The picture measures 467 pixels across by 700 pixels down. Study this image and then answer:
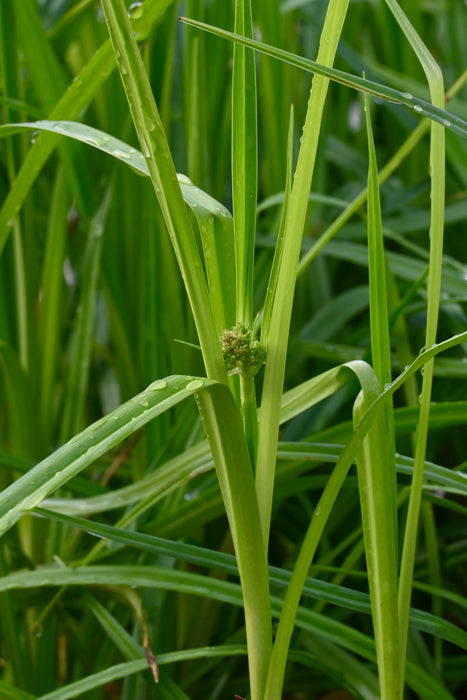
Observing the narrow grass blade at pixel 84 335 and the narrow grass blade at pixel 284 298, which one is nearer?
the narrow grass blade at pixel 284 298

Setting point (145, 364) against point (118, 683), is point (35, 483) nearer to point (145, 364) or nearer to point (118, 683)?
point (145, 364)

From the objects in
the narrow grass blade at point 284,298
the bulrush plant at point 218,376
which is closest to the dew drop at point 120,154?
the bulrush plant at point 218,376

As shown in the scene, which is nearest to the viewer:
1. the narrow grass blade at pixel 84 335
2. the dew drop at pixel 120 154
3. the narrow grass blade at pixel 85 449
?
the narrow grass blade at pixel 85 449

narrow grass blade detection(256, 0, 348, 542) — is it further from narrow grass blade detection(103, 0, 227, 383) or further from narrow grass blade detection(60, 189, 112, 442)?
narrow grass blade detection(60, 189, 112, 442)

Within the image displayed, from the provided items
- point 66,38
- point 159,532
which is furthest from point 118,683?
point 66,38

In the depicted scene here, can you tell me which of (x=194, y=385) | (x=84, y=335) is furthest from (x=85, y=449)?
(x=84, y=335)

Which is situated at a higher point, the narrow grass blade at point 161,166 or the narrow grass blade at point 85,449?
the narrow grass blade at point 161,166

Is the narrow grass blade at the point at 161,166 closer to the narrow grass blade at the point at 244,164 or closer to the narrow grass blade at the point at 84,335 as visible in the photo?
the narrow grass blade at the point at 244,164
